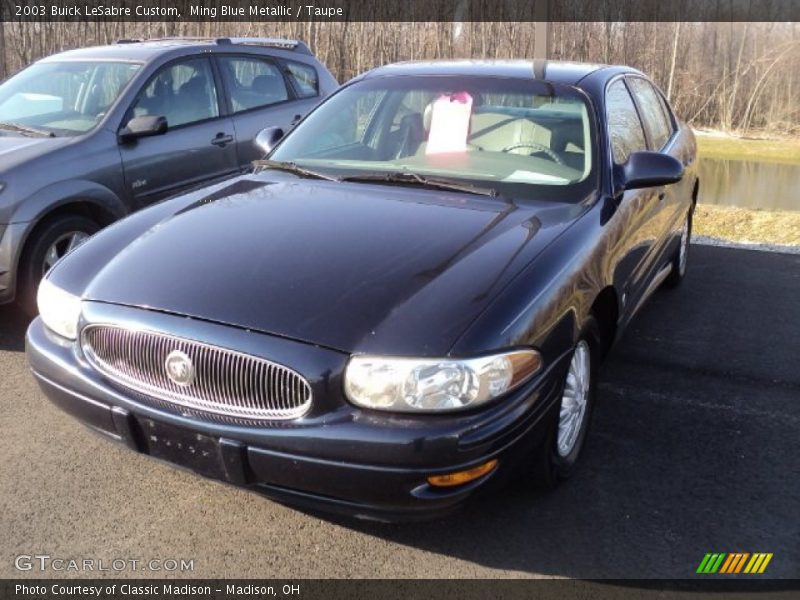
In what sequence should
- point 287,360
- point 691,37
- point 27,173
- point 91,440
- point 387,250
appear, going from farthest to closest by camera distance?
1. point 691,37
2. point 27,173
3. point 91,440
4. point 387,250
5. point 287,360

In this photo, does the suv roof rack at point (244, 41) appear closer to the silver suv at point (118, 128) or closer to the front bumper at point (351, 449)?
the silver suv at point (118, 128)

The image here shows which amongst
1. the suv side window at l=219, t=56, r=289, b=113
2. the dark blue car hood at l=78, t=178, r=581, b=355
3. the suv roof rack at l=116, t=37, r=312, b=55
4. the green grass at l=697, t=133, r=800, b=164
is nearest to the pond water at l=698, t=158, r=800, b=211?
the green grass at l=697, t=133, r=800, b=164

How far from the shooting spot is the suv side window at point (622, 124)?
393cm

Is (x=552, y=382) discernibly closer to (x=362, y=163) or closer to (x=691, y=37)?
(x=362, y=163)

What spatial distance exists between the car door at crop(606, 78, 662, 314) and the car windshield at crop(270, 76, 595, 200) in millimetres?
241

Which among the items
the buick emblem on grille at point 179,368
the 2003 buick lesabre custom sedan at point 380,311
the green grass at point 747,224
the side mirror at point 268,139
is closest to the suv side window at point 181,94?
the side mirror at point 268,139

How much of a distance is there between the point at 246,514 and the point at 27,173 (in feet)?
9.40

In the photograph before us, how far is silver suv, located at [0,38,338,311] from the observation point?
4.77 m

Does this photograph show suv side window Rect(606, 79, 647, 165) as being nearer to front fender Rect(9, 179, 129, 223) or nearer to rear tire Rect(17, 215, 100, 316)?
rear tire Rect(17, 215, 100, 316)

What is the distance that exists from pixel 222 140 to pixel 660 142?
3246mm

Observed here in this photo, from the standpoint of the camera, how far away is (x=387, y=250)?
2.92 metres

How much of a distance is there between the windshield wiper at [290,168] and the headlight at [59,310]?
1.32m

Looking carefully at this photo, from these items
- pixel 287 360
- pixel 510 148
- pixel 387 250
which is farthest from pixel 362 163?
pixel 287 360

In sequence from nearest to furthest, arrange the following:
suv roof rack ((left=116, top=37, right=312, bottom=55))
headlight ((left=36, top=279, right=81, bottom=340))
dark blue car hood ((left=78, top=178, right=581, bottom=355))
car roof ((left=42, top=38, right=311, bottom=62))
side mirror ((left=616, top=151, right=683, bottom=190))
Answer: dark blue car hood ((left=78, top=178, right=581, bottom=355))
headlight ((left=36, top=279, right=81, bottom=340))
side mirror ((left=616, top=151, right=683, bottom=190))
car roof ((left=42, top=38, right=311, bottom=62))
suv roof rack ((left=116, top=37, right=312, bottom=55))
